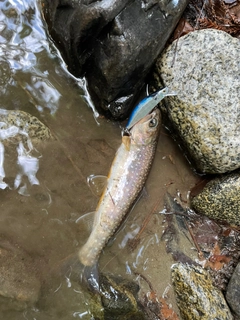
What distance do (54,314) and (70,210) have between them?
1119 millimetres

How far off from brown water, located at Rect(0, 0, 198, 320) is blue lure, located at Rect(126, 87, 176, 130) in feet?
1.41

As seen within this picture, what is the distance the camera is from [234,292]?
4344 millimetres

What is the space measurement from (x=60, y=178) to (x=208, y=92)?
6.37 feet

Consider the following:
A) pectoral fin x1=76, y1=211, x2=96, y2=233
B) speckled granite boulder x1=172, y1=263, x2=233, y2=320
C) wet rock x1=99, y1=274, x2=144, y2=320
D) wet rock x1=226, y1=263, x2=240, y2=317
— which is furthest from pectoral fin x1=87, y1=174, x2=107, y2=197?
wet rock x1=226, y1=263, x2=240, y2=317

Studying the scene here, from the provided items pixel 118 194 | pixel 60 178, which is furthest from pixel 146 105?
pixel 60 178

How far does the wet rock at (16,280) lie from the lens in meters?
3.81

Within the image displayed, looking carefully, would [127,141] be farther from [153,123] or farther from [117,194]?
[117,194]

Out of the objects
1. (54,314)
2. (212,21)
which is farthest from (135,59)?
(54,314)

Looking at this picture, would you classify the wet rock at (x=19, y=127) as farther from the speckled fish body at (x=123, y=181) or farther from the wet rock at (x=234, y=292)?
the wet rock at (x=234, y=292)

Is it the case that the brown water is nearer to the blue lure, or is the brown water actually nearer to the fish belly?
the fish belly

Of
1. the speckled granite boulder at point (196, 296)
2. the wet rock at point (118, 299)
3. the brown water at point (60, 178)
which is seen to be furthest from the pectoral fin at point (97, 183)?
the speckled granite boulder at point (196, 296)

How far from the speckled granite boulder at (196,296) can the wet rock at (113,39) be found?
6.67 feet

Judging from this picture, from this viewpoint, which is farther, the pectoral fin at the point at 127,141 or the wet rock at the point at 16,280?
the pectoral fin at the point at 127,141

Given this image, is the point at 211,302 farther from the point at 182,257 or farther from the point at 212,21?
the point at 212,21
